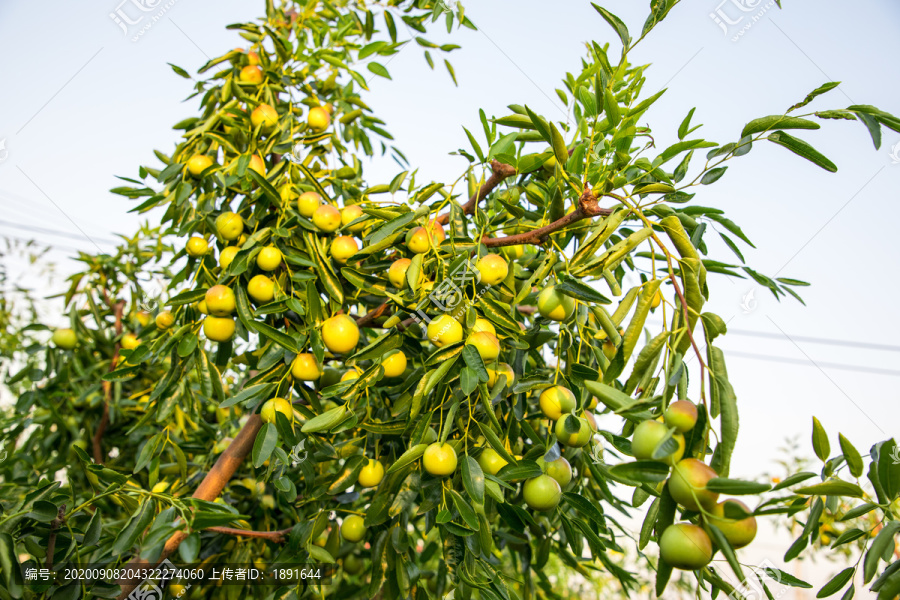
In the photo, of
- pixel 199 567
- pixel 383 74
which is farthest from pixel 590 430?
pixel 383 74

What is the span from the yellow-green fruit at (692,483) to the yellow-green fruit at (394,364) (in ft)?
1.91

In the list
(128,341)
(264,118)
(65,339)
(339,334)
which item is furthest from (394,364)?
(65,339)

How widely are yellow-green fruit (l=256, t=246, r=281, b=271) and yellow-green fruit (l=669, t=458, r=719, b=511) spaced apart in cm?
89

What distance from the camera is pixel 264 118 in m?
1.39

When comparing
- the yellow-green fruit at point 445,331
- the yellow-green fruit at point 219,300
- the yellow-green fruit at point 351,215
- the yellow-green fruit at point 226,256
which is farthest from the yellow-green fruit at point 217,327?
the yellow-green fruit at point 445,331

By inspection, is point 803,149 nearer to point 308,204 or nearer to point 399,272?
point 399,272

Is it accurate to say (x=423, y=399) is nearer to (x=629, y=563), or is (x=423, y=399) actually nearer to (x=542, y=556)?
(x=542, y=556)

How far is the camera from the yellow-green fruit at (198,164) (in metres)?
1.35

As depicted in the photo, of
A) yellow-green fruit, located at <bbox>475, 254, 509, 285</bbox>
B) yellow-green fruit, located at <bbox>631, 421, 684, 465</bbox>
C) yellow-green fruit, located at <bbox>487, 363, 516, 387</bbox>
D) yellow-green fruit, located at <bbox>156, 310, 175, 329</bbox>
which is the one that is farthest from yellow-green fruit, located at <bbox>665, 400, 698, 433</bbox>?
yellow-green fruit, located at <bbox>156, 310, 175, 329</bbox>

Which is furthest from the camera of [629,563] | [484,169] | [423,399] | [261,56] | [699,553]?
[629,563]

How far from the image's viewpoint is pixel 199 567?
1.32 m

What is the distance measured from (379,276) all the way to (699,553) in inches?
34.2

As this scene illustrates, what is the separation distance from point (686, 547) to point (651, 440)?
0.39 ft

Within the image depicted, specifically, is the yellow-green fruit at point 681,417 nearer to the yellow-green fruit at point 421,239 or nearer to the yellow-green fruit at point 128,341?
the yellow-green fruit at point 421,239
